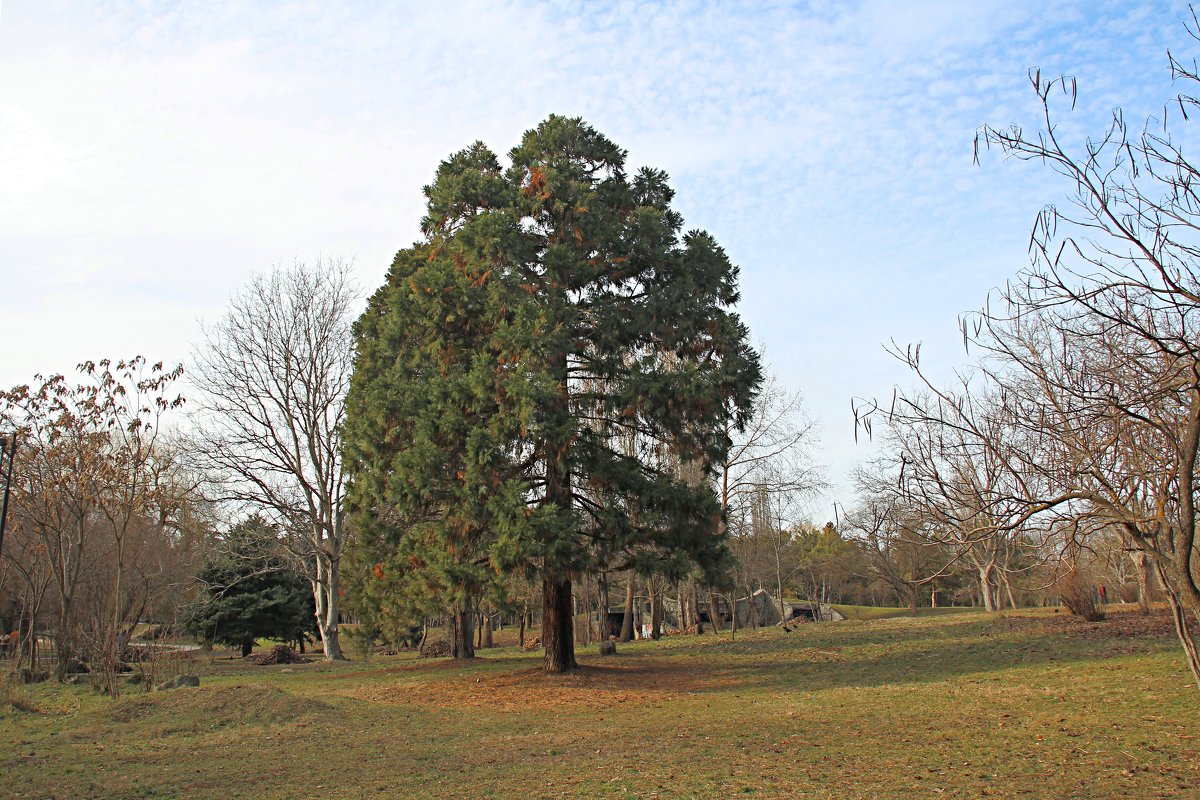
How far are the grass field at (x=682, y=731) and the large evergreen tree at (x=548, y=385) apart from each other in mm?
2481

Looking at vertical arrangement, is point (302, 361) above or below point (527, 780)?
above

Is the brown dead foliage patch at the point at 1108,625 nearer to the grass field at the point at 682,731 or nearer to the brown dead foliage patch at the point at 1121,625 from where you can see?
the brown dead foliage patch at the point at 1121,625

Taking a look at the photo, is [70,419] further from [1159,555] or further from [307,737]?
[1159,555]

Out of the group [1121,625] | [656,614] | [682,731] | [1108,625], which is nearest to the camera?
[682,731]

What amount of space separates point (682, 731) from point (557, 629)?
6.55 metres

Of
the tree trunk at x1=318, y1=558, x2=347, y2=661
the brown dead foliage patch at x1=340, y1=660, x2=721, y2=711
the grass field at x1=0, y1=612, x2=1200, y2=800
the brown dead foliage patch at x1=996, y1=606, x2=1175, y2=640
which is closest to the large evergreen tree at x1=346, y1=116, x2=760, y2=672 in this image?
the brown dead foliage patch at x1=340, y1=660, x2=721, y2=711

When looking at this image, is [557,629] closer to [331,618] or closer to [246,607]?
[331,618]

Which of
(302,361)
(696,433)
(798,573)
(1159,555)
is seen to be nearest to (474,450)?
(696,433)

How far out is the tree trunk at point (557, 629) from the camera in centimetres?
1625

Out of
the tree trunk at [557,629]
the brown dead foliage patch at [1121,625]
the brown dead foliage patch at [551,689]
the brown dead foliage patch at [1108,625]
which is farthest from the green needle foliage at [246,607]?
the brown dead foliage patch at [1121,625]

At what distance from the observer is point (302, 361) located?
2566 centimetres

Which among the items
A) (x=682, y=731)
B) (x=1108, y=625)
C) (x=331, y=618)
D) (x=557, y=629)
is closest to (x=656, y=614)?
(x=331, y=618)

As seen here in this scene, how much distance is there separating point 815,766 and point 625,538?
7785 millimetres

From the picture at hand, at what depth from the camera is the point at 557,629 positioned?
16406 millimetres
